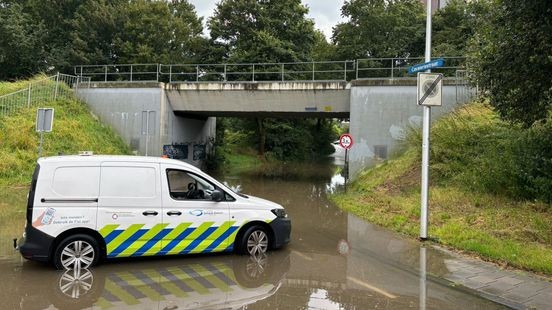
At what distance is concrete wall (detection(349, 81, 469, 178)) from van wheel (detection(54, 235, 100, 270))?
14599 millimetres

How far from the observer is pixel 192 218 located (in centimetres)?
757

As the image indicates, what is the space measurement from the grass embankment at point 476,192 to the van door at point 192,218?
4.45 metres

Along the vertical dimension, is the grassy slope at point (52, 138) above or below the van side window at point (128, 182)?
above

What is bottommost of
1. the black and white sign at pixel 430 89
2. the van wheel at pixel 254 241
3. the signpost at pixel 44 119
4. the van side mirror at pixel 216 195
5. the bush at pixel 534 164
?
the van wheel at pixel 254 241

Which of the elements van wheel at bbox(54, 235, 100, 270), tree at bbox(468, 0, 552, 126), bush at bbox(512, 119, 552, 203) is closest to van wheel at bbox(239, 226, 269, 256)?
van wheel at bbox(54, 235, 100, 270)

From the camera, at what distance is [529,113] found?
977 centimetres

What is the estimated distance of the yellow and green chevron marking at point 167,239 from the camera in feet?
23.6

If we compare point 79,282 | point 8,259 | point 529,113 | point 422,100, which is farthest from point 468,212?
point 8,259

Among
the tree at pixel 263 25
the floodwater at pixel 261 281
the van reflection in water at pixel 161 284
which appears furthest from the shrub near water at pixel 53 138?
the tree at pixel 263 25

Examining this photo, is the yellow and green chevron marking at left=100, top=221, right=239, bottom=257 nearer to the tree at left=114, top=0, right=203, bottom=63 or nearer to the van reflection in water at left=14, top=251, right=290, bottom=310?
the van reflection in water at left=14, top=251, right=290, bottom=310

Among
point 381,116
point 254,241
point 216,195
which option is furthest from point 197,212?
point 381,116

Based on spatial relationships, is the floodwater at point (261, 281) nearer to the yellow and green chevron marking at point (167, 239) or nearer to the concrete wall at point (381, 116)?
the yellow and green chevron marking at point (167, 239)

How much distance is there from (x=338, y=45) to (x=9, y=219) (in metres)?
35.4

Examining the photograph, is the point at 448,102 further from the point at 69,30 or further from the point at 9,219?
the point at 69,30
